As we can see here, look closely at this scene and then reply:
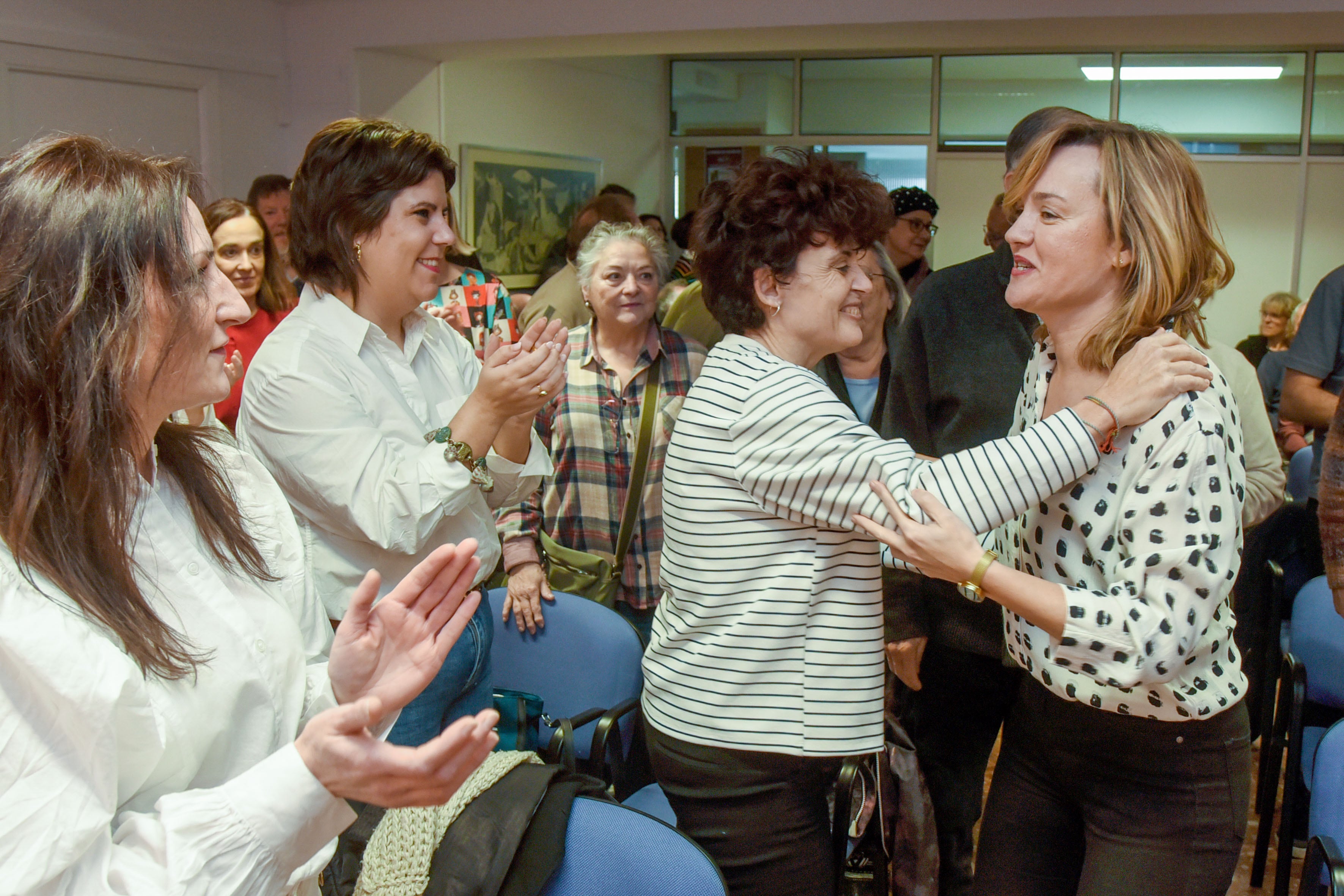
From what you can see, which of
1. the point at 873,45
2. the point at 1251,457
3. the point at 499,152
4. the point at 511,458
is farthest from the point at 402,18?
the point at 1251,457

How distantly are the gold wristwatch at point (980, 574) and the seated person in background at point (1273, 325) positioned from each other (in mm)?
5904

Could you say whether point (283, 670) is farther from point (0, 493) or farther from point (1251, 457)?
point (1251, 457)

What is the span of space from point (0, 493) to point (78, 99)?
4.12 m

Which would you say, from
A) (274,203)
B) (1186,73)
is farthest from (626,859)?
(1186,73)

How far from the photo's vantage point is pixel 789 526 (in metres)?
1.51

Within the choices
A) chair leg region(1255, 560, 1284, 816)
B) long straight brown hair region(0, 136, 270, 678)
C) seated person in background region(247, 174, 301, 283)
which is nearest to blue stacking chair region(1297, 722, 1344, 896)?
chair leg region(1255, 560, 1284, 816)

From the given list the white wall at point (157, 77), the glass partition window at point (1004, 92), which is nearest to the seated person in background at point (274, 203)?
the white wall at point (157, 77)

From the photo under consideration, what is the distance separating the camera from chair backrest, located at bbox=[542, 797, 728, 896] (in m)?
1.39

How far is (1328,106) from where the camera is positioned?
730cm

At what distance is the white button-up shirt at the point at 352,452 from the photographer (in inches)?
66.0

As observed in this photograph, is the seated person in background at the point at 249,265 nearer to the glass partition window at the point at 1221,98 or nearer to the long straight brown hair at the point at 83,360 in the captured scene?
→ the long straight brown hair at the point at 83,360

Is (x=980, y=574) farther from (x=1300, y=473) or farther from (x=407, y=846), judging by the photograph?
(x=1300, y=473)

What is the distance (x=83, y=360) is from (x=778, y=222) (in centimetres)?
103

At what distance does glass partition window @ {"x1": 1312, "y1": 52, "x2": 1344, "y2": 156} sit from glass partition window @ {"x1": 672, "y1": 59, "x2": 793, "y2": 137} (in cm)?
380
